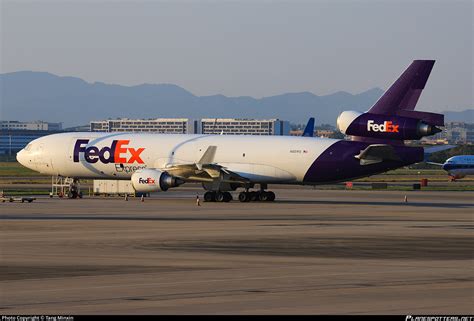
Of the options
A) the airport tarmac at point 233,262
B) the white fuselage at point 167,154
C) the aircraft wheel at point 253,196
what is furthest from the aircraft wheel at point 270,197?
the airport tarmac at point 233,262

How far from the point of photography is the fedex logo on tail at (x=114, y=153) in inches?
2928

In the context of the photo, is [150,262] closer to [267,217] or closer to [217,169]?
[267,217]

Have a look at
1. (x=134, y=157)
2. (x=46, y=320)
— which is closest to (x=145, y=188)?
(x=134, y=157)

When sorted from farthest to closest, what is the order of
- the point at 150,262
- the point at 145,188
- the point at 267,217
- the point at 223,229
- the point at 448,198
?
the point at 448,198
the point at 145,188
the point at 267,217
the point at 223,229
the point at 150,262

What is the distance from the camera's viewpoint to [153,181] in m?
70.2

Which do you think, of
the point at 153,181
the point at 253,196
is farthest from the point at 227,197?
the point at 153,181

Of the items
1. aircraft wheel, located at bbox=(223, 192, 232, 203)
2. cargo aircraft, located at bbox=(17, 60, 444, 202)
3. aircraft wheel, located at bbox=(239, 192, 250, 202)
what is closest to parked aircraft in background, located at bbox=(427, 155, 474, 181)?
cargo aircraft, located at bbox=(17, 60, 444, 202)

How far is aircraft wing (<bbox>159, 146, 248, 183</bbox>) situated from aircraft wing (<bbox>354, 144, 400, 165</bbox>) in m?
7.90

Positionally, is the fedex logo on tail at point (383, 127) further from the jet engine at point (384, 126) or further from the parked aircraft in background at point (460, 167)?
the parked aircraft in background at point (460, 167)

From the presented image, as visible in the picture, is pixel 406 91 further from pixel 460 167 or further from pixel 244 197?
pixel 460 167

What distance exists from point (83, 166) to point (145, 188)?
24.1 ft

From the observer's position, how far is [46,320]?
1862 centimetres

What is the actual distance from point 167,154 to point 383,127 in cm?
1487

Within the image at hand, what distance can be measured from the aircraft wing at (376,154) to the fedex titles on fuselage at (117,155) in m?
14.9
